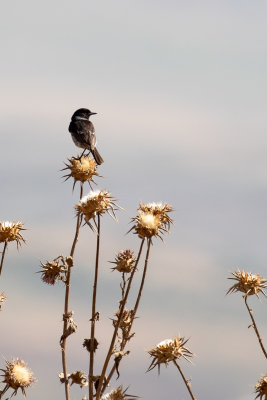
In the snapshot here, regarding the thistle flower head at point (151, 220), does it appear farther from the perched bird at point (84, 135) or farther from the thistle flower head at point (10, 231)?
the perched bird at point (84, 135)

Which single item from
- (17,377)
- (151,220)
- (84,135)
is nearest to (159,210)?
(151,220)

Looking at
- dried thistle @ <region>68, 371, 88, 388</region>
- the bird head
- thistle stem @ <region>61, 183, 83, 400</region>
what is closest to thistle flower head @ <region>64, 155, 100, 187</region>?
thistle stem @ <region>61, 183, 83, 400</region>

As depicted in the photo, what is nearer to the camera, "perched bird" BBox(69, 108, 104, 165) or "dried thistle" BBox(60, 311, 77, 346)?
"dried thistle" BBox(60, 311, 77, 346)

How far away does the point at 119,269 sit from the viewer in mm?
8414

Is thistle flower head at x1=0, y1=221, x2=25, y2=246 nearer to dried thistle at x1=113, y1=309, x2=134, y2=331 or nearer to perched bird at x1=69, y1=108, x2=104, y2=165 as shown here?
dried thistle at x1=113, y1=309, x2=134, y2=331

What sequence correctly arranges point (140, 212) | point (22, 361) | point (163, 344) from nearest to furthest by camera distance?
1. point (163, 344)
2. point (140, 212)
3. point (22, 361)

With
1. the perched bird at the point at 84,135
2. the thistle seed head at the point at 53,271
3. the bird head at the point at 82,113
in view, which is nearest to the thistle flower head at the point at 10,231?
the thistle seed head at the point at 53,271

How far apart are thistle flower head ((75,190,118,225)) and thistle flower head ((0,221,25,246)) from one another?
144 cm

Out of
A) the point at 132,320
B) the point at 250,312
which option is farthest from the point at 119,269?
the point at 250,312

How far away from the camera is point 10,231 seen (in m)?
9.38

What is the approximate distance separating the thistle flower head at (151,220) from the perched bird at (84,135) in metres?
6.67

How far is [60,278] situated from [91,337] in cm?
130

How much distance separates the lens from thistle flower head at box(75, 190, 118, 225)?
8234 mm

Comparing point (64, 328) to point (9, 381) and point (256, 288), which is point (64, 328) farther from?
point (256, 288)
